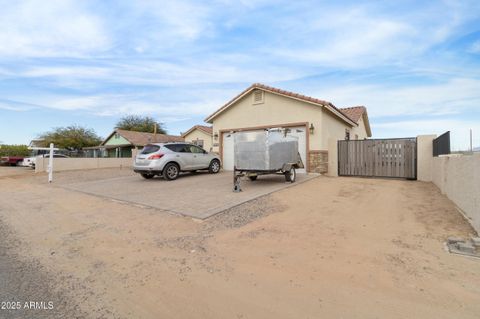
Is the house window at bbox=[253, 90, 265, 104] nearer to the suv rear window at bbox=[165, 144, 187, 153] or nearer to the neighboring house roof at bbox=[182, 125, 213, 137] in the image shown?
the suv rear window at bbox=[165, 144, 187, 153]

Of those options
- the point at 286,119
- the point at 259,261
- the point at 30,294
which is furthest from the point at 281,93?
the point at 30,294

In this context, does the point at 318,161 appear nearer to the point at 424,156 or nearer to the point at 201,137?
the point at 424,156

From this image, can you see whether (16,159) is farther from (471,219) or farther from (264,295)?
(471,219)

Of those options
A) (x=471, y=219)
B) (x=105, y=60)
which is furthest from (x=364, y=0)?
(x=105, y=60)

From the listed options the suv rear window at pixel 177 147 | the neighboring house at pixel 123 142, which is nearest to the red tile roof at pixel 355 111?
the suv rear window at pixel 177 147

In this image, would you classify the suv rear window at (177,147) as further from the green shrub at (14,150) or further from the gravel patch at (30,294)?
the green shrub at (14,150)

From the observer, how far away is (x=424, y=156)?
1052 cm

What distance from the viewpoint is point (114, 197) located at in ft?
25.6

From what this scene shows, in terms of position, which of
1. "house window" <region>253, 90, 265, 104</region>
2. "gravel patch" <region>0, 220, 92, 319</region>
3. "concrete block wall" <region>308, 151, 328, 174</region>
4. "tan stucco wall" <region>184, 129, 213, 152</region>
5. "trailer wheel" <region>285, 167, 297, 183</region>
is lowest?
"gravel patch" <region>0, 220, 92, 319</region>

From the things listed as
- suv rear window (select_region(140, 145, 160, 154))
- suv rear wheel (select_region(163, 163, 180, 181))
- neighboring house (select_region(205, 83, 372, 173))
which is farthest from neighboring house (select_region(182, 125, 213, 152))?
suv rear window (select_region(140, 145, 160, 154))

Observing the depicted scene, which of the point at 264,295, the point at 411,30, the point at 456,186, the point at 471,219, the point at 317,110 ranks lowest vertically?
the point at 264,295

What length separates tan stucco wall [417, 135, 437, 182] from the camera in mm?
10367

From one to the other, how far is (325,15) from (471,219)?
24.7 feet

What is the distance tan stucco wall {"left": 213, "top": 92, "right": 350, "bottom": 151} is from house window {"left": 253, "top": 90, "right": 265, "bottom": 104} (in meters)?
0.17
